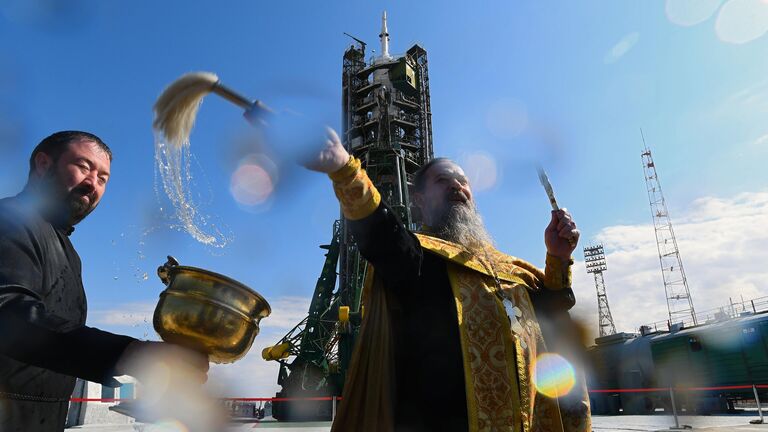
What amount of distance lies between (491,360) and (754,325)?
16.7m

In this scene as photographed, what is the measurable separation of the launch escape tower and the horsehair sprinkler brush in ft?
58.8

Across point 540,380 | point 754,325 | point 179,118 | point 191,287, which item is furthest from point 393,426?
point 754,325

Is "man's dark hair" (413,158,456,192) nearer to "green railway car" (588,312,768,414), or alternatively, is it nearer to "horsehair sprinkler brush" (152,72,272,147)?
"horsehair sprinkler brush" (152,72,272,147)

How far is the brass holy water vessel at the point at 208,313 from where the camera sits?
4.61ft

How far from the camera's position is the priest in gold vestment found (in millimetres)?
1787

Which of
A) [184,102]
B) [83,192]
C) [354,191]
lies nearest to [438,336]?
[354,191]

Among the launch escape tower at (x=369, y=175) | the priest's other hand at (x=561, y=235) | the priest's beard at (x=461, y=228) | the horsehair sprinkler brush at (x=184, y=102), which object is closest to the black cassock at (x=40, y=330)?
the horsehair sprinkler brush at (x=184, y=102)

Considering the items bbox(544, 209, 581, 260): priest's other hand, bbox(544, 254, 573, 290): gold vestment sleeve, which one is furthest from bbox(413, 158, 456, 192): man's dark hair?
bbox(544, 254, 573, 290): gold vestment sleeve

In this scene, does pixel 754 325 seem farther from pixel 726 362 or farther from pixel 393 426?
pixel 393 426

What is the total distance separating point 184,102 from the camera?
159 centimetres

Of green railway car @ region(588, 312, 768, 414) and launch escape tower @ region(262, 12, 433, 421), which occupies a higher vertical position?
launch escape tower @ region(262, 12, 433, 421)

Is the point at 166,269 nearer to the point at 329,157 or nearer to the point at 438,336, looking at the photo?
the point at 329,157

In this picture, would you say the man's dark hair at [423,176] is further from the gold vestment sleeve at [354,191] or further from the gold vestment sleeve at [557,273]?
the gold vestment sleeve at [354,191]

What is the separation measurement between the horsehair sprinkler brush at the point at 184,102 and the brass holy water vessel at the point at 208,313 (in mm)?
477
